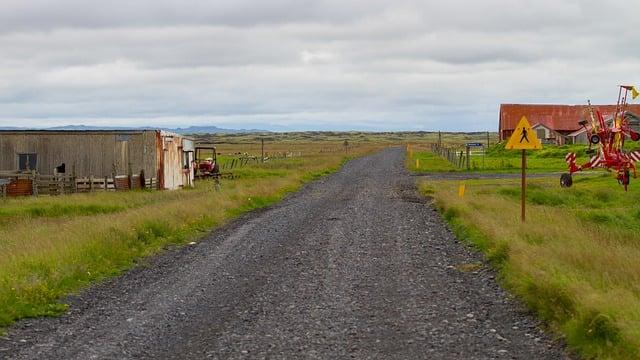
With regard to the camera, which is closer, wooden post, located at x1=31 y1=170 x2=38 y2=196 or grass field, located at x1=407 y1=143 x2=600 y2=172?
wooden post, located at x1=31 y1=170 x2=38 y2=196

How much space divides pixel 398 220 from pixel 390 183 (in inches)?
615

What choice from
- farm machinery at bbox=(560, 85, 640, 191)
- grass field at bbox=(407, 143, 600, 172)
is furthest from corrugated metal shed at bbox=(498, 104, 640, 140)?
farm machinery at bbox=(560, 85, 640, 191)

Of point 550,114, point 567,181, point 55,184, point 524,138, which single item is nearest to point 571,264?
point 524,138

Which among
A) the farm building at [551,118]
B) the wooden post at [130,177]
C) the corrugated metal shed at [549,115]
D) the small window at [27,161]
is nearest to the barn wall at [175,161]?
the wooden post at [130,177]

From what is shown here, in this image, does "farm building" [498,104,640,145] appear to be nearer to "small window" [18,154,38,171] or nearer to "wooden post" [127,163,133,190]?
"wooden post" [127,163,133,190]

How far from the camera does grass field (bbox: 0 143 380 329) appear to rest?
9.59 m

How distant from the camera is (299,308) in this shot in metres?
9.05

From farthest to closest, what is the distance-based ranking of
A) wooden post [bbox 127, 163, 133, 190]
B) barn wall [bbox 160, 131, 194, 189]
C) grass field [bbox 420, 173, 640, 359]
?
barn wall [bbox 160, 131, 194, 189] → wooden post [bbox 127, 163, 133, 190] → grass field [bbox 420, 173, 640, 359]

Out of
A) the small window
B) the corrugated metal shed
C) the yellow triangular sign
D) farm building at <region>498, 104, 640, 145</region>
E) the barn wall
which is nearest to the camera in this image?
the yellow triangular sign

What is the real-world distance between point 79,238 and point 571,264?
815 centimetres

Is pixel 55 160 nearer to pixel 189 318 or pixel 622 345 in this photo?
pixel 189 318

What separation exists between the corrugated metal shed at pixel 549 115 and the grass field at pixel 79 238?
62117 mm

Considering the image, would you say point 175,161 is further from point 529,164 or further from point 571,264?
point 571,264

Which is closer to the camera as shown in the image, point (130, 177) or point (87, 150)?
point (130, 177)
